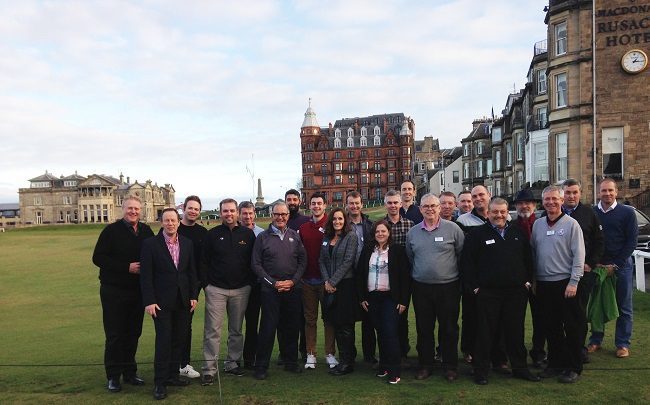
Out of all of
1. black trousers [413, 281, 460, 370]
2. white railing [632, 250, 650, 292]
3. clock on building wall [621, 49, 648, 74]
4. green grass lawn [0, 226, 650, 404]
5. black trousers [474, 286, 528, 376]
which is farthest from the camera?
clock on building wall [621, 49, 648, 74]

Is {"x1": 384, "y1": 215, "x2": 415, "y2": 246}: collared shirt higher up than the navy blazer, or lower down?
higher up

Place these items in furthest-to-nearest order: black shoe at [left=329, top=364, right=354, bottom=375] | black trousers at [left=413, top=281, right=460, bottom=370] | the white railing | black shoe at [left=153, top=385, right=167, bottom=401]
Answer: the white railing → black shoe at [left=329, top=364, right=354, bottom=375] → black trousers at [left=413, top=281, right=460, bottom=370] → black shoe at [left=153, top=385, right=167, bottom=401]

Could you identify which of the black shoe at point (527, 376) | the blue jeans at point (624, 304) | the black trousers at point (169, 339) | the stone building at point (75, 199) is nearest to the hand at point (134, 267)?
the black trousers at point (169, 339)

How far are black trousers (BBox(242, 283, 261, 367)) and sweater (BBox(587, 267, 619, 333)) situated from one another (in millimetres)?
4308

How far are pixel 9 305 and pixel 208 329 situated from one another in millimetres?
→ 8686

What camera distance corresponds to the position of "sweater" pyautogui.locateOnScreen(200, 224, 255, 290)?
620 centimetres

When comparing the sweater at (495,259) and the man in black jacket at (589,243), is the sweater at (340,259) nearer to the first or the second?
the sweater at (495,259)

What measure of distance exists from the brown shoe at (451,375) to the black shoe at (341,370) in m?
1.19

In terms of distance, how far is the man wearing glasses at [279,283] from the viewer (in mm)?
6160

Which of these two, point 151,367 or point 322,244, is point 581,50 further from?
point 151,367

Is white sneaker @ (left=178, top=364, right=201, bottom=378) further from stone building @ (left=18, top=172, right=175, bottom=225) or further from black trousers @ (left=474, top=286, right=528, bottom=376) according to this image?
stone building @ (left=18, top=172, right=175, bottom=225)

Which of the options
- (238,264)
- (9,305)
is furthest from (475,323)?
(9,305)

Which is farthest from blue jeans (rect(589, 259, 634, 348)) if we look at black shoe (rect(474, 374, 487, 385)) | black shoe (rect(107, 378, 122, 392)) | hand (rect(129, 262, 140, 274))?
black shoe (rect(107, 378, 122, 392))

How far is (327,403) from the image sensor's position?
5113mm
